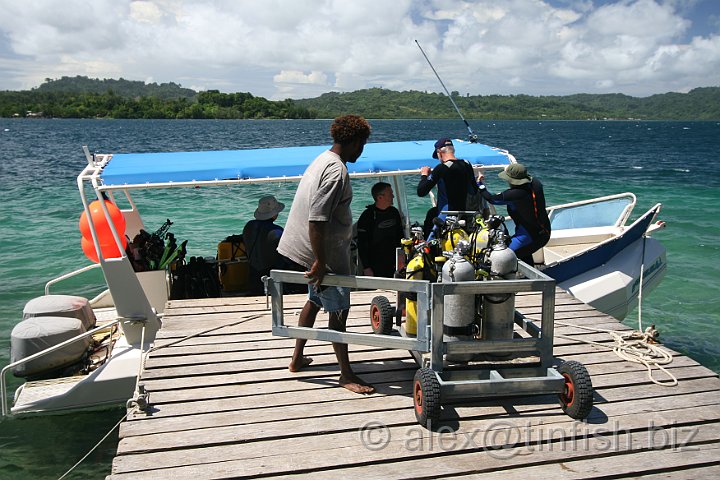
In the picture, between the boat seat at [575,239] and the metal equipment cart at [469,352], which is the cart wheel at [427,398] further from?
the boat seat at [575,239]

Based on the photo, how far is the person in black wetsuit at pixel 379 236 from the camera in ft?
22.0

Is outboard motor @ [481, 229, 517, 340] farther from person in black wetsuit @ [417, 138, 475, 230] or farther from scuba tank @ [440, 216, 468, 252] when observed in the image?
person in black wetsuit @ [417, 138, 475, 230]

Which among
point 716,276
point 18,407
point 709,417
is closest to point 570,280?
point 709,417

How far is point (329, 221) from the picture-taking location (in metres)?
4.00

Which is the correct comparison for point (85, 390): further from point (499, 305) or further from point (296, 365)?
point (499, 305)

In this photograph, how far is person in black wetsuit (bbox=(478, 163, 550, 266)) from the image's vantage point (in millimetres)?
5934

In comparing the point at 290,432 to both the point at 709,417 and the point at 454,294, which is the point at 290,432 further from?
the point at 709,417

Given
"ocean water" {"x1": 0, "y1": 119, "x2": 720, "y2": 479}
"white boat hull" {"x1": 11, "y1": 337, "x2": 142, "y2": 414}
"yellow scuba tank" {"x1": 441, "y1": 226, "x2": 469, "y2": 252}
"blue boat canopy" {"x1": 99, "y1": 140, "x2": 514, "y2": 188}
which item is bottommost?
"ocean water" {"x1": 0, "y1": 119, "x2": 720, "y2": 479}

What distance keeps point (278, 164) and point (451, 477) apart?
4049 millimetres

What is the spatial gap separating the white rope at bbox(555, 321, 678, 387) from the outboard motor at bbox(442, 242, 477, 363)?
5.05ft

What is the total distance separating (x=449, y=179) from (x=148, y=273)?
3478 mm

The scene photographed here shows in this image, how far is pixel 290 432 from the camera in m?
3.93

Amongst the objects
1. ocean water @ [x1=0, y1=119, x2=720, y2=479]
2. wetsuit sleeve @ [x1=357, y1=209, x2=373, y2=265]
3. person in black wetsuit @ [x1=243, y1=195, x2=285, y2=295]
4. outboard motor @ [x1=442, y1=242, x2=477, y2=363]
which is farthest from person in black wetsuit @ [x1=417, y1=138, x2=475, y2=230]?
ocean water @ [x1=0, y1=119, x2=720, y2=479]

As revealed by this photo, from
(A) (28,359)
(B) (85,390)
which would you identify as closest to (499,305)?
(B) (85,390)
